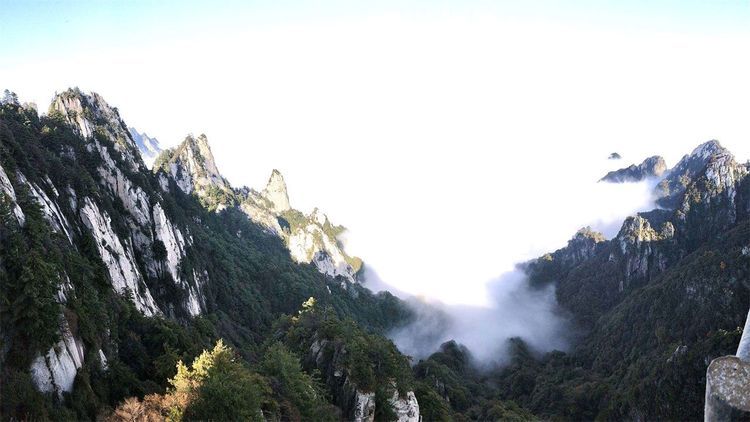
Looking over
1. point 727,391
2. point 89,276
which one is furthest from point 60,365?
point 727,391

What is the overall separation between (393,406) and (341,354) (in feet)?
32.8

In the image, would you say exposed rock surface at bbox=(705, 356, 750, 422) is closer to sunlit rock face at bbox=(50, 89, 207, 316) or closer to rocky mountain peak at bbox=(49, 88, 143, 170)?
sunlit rock face at bbox=(50, 89, 207, 316)

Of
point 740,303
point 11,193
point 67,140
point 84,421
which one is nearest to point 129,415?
point 84,421

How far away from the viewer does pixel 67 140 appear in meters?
81.4

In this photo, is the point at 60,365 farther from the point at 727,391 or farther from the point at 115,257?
the point at 727,391

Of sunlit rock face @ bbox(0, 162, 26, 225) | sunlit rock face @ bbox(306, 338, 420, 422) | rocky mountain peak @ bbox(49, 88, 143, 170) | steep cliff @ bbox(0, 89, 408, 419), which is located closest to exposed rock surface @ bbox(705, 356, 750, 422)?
steep cliff @ bbox(0, 89, 408, 419)

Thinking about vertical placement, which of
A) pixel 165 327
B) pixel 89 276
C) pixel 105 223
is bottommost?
pixel 165 327

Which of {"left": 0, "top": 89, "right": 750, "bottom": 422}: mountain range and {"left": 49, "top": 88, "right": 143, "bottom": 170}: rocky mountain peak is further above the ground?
{"left": 49, "top": 88, "right": 143, "bottom": 170}: rocky mountain peak

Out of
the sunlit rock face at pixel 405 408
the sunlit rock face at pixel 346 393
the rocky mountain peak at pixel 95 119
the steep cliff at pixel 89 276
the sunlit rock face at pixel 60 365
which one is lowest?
the sunlit rock face at pixel 405 408

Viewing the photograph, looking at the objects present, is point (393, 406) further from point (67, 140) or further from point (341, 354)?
point (67, 140)

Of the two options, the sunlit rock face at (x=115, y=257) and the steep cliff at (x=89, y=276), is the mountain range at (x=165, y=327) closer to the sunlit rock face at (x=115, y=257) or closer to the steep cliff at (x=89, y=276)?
the steep cliff at (x=89, y=276)

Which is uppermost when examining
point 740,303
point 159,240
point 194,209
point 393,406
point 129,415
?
point 194,209

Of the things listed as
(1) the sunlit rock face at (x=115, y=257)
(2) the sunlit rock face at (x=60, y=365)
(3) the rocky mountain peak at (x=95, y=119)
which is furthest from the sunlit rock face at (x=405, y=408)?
(3) the rocky mountain peak at (x=95, y=119)

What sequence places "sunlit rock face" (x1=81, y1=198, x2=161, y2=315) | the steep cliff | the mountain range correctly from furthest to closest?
"sunlit rock face" (x1=81, y1=198, x2=161, y2=315)
the mountain range
the steep cliff
